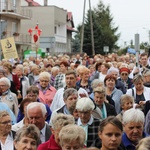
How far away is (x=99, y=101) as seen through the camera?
924 cm

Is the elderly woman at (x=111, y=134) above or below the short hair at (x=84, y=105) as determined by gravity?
below

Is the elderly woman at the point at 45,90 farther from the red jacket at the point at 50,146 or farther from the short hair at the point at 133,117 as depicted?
the red jacket at the point at 50,146

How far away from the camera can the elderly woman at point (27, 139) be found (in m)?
6.11

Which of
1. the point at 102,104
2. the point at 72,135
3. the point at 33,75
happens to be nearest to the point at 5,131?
the point at 72,135

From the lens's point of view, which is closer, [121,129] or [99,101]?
[121,129]

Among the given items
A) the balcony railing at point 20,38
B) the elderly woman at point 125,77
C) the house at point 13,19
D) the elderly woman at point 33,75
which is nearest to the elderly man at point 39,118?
the elderly woman at point 125,77

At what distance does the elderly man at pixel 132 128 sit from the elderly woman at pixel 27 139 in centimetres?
109

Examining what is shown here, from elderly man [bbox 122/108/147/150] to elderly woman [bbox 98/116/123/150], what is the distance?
0.39 m

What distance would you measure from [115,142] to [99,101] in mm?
3268

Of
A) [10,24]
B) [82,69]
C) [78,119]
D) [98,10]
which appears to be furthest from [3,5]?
[78,119]

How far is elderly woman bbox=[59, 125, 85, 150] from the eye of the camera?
573 centimetres

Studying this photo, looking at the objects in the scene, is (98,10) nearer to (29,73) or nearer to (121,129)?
(29,73)

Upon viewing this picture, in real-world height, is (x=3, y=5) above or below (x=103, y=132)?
above

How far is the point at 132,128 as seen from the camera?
21.7ft
